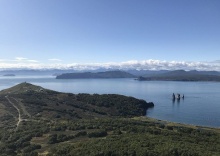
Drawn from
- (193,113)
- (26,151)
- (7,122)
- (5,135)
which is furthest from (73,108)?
(26,151)

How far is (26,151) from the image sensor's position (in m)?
70.8

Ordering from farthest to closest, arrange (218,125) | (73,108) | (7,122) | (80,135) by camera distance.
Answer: (73,108), (218,125), (7,122), (80,135)

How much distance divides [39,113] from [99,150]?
9222cm

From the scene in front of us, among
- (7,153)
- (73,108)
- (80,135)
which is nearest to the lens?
(7,153)

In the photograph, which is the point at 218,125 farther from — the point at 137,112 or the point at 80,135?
the point at 80,135

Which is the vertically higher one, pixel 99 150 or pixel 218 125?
pixel 99 150

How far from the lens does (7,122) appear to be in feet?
399

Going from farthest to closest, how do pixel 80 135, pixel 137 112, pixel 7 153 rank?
pixel 137 112, pixel 80 135, pixel 7 153

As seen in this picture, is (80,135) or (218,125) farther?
(218,125)

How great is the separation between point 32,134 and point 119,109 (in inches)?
4559

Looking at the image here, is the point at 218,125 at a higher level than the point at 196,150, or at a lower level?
lower

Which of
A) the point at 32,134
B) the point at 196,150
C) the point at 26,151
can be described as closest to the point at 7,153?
the point at 26,151

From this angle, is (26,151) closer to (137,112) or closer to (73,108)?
(73,108)

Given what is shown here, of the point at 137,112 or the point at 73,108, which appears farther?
the point at 137,112
